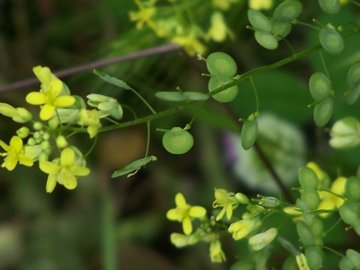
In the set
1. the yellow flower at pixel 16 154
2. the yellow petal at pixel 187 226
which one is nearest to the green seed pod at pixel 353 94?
the yellow petal at pixel 187 226

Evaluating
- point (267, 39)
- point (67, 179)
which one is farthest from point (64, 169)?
point (267, 39)

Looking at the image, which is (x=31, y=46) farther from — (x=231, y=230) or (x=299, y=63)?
(x=231, y=230)

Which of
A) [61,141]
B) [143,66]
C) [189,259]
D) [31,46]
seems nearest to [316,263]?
[61,141]

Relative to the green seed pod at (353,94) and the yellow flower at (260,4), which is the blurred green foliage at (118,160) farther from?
the green seed pod at (353,94)

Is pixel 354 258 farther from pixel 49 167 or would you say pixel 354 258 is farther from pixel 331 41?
pixel 49 167

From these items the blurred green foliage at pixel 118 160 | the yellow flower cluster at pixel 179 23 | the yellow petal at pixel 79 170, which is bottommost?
the blurred green foliage at pixel 118 160

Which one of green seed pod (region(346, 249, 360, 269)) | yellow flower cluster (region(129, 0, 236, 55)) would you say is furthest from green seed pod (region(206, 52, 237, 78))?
yellow flower cluster (region(129, 0, 236, 55))

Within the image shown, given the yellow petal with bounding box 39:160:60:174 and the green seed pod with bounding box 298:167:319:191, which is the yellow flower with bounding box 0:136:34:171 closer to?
the yellow petal with bounding box 39:160:60:174
